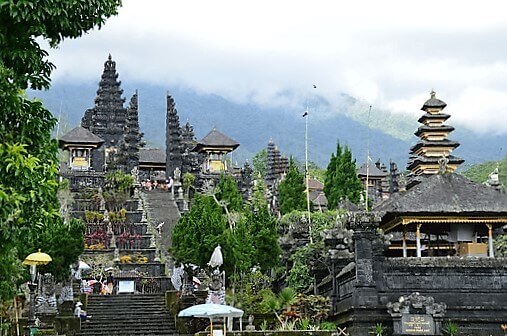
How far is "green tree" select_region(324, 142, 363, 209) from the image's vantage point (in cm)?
4719

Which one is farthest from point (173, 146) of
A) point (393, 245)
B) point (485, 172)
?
point (393, 245)

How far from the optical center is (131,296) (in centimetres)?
2795

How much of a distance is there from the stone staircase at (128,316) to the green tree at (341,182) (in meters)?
21.3

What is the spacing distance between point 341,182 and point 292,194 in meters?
3.22

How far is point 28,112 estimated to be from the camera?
10359 mm

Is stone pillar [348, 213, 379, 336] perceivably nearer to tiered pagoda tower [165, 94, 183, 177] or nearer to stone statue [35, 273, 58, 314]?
stone statue [35, 273, 58, 314]

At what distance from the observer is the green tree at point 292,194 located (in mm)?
46250

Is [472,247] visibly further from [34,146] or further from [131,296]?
[34,146]

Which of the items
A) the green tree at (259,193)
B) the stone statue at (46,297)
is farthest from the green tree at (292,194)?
the stone statue at (46,297)

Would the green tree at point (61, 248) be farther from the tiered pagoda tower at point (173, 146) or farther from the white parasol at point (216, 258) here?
the tiered pagoda tower at point (173, 146)

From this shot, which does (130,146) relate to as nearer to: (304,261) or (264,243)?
(264,243)

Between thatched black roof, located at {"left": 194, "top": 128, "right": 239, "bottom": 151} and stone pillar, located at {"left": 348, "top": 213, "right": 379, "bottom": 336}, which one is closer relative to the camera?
stone pillar, located at {"left": 348, "top": 213, "right": 379, "bottom": 336}

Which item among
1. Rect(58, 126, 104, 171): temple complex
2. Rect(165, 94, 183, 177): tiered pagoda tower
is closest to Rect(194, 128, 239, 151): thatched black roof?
Rect(165, 94, 183, 177): tiered pagoda tower

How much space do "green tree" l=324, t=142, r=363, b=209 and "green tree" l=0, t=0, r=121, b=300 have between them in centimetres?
3667
